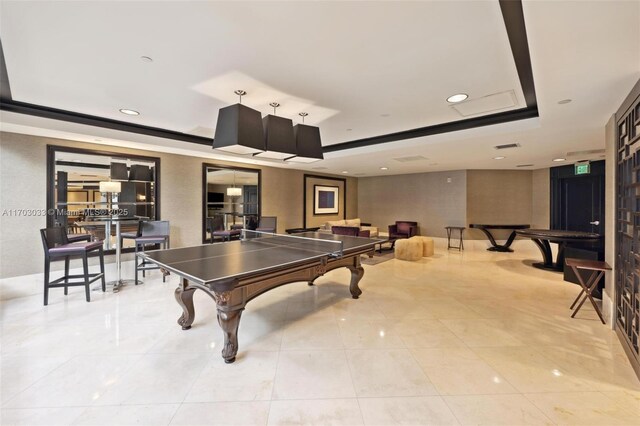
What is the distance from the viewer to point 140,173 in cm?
528

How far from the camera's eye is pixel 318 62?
2355 millimetres

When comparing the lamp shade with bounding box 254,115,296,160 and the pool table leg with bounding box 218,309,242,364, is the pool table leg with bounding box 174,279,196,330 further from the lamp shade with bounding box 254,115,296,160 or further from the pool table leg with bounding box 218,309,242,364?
the lamp shade with bounding box 254,115,296,160

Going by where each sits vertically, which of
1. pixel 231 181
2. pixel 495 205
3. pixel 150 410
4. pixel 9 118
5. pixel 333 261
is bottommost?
pixel 150 410

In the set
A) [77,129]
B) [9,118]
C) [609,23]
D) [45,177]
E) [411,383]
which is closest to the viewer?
[609,23]

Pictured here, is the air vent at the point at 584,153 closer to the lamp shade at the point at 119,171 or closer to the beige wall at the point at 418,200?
A: the beige wall at the point at 418,200

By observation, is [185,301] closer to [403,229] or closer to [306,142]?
[306,142]

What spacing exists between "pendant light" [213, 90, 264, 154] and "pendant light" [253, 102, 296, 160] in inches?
3.9

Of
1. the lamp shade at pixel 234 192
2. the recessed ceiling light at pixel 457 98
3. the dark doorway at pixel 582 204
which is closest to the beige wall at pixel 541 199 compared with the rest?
the dark doorway at pixel 582 204

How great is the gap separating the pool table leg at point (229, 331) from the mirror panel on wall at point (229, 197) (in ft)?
13.0

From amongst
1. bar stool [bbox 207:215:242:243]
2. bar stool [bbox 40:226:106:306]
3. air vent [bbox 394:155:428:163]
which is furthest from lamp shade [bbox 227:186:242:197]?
air vent [bbox 394:155:428:163]

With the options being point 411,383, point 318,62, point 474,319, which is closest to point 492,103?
point 318,62

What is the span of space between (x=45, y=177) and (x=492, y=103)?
22.3ft

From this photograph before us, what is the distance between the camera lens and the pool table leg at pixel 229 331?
2305 millimetres

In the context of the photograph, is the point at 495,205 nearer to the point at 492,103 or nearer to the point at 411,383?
the point at 492,103
